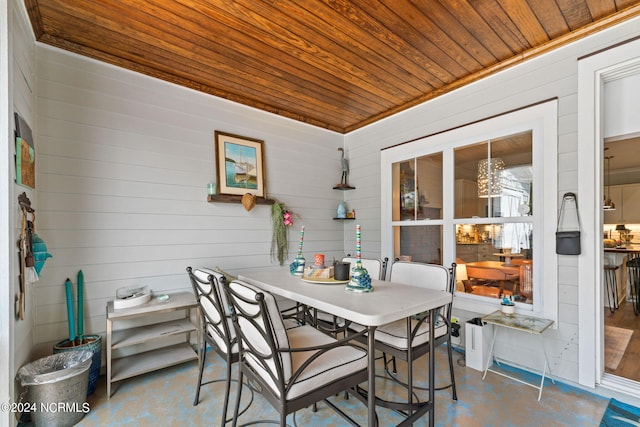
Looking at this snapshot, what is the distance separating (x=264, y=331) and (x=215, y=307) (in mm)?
640

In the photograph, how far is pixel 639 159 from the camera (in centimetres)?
571

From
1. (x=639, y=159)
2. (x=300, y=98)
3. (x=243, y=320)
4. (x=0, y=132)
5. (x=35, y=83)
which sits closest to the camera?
(x=243, y=320)

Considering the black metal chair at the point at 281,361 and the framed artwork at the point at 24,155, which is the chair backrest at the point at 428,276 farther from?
the framed artwork at the point at 24,155

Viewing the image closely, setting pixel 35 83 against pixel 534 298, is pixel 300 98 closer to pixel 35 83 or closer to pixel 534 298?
pixel 35 83

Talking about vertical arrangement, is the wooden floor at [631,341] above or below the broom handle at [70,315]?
below

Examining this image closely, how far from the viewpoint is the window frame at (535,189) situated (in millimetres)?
2385

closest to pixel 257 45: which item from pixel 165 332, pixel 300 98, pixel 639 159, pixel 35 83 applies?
pixel 300 98

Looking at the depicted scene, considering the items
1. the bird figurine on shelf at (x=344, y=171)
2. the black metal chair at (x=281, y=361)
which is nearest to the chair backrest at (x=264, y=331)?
the black metal chair at (x=281, y=361)

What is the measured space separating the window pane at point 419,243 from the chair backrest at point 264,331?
2.44 metres

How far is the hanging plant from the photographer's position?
360 cm

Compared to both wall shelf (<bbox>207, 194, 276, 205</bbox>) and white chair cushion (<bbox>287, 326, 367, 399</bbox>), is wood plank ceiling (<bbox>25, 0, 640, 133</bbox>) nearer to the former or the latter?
wall shelf (<bbox>207, 194, 276, 205</bbox>)

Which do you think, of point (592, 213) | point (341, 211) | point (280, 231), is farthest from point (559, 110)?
point (280, 231)

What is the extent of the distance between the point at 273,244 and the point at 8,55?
2630 millimetres

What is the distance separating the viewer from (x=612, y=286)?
4.49 meters
